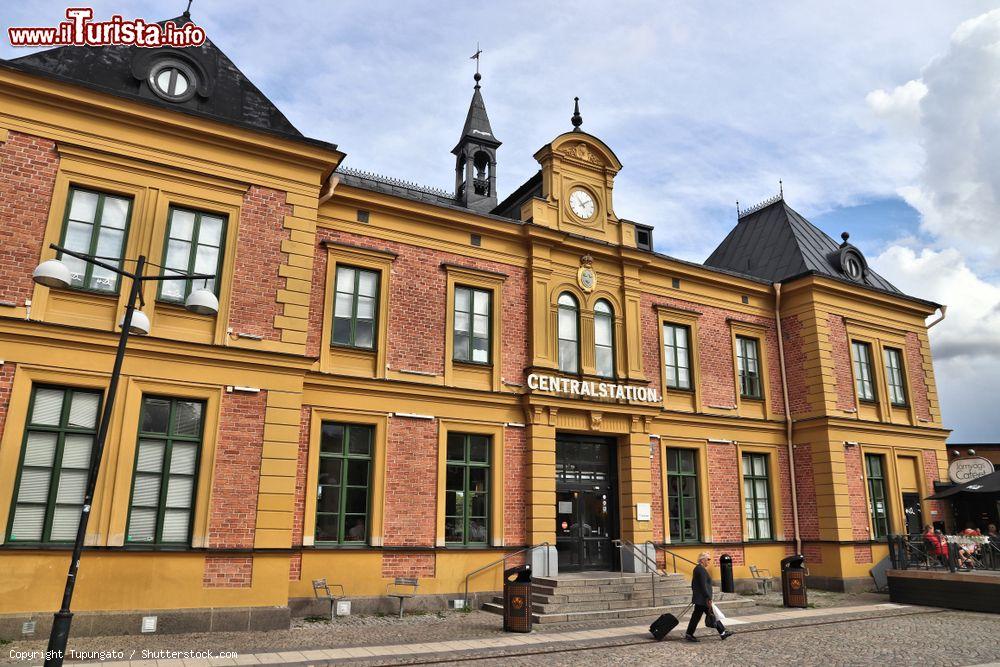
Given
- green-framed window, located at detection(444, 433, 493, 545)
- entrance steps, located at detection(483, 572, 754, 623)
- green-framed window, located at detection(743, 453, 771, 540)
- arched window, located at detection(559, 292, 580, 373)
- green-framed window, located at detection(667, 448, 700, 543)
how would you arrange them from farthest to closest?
green-framed window, located at detection(743, 453, 771, 540) < green-framed window, located at detection(667, 448, 700, 543) < arched window, located at detection(559, 292, 580, 373) < green-framed window, located at detection(444, 433, 493, 545) < entrance steps, located at detection(483, 572, 754, 623)

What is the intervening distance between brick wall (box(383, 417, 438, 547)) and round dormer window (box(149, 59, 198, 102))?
25.6 ft

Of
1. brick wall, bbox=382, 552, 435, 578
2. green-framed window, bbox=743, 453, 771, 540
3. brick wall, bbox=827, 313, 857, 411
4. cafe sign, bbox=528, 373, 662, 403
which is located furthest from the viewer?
brick wall, bbox=827, 313, 857, 411

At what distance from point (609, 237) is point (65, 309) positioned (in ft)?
43.2

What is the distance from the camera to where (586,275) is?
62.0 ft

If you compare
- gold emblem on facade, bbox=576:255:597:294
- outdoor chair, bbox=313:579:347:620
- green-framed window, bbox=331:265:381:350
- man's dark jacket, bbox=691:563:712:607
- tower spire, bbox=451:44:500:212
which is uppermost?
tower spire, bbox=451:44:500:212

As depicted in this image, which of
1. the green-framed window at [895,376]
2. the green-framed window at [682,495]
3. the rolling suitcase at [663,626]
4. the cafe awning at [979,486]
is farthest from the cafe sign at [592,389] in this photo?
the cafe awning at [979,486]

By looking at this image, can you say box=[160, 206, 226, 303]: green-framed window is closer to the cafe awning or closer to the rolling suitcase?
the rolling suitcase

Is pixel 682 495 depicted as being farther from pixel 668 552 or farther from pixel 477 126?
pixel 477 126

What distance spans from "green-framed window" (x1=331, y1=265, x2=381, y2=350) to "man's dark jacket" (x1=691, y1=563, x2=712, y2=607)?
8160 mm

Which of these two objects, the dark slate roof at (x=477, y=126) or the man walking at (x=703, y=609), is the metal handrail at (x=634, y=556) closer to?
the man walking at (x=703, y=609)

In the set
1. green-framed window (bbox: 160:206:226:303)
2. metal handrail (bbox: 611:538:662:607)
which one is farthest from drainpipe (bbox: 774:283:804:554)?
green-framed window (bbox: 160:206:226:303)

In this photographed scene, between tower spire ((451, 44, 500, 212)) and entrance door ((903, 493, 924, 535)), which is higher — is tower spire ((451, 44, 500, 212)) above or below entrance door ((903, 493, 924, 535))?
above

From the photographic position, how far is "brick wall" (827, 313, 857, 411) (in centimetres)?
2166

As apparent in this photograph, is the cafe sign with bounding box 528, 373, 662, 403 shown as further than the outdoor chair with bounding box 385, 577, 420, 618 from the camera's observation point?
Yes
